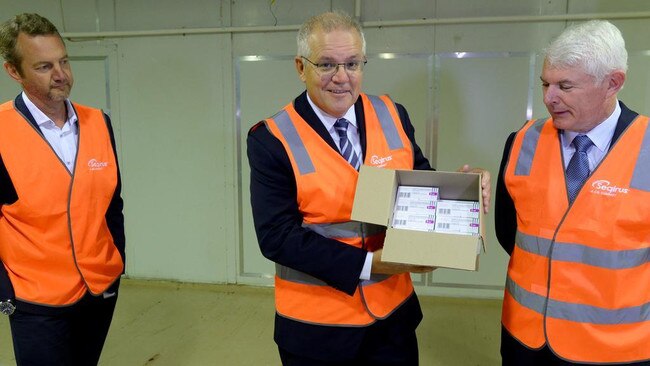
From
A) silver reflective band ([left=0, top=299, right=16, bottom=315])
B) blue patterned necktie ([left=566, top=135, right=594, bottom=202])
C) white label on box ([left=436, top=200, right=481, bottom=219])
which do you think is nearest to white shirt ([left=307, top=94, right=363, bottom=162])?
white label on box ([left=436, top=200, right=481, bottom=219])

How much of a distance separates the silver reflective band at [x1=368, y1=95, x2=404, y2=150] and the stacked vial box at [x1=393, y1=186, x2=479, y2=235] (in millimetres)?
149

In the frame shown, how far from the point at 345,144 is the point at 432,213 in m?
0.33

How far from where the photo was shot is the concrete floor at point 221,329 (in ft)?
8.16

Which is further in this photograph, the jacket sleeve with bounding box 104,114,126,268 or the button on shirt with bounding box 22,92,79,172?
the jacket sleeve with bounding box 104,114,126,268

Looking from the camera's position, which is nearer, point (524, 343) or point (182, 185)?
point (524, 343)

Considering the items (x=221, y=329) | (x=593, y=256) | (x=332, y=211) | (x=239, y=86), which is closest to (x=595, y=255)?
(x=593, y=256)

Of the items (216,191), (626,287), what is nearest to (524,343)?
(626,287)

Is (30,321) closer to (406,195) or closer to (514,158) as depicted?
(406,195)

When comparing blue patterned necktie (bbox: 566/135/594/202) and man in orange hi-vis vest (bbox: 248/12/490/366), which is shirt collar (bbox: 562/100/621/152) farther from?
man in orange hi-vis vest (bbox: 248/12/490/366)

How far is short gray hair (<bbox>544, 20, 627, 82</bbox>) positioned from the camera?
1111mm

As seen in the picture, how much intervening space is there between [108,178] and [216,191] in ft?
5.70

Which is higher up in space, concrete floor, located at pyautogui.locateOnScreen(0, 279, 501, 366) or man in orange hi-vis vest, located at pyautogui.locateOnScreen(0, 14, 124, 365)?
man in orange hi-vis vest, located at pyautogui.locateOnScreen(0, 14, 124, 365)

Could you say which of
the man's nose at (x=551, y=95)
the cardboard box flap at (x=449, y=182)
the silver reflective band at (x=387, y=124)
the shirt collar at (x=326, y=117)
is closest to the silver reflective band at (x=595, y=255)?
the cardboard box flap at (x=449, y=182)

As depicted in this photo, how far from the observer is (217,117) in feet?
10.4
